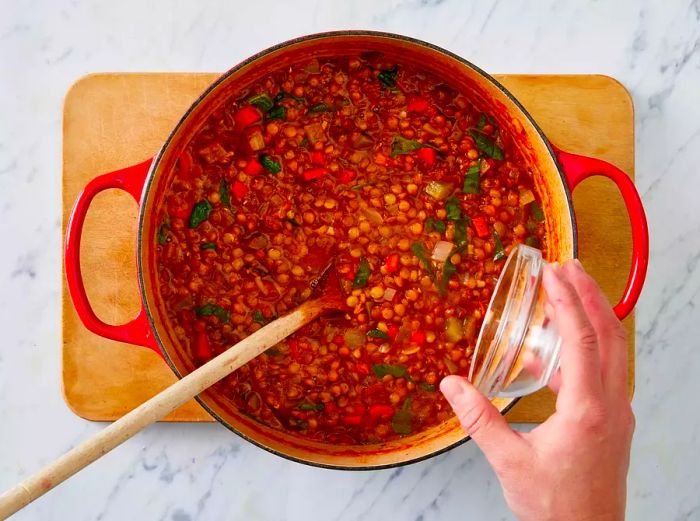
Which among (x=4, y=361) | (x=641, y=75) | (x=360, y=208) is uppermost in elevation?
(x=641, y=75)

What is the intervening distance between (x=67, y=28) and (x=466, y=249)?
67.9 inches

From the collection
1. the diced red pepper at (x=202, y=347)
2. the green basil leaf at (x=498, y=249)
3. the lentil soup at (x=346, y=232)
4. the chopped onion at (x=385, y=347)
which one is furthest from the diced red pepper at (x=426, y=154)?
the diced red pepper at (x=202, y=347)

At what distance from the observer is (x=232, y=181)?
2.60 m

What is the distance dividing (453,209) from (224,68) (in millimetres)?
1011

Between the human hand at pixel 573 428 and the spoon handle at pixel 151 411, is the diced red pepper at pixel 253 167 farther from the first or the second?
the human hand at pixel 573 428

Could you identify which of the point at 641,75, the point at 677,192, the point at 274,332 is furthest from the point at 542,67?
the point at 274,332

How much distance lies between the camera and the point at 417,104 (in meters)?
2.65

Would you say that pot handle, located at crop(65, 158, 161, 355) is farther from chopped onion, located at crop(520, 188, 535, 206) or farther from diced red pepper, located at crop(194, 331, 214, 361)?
chopped onion, located at crop(520, 188, 535, 206)

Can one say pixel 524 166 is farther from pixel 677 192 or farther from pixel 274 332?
pixel 274 332

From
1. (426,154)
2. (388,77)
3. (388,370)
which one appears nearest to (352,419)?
(388,370)

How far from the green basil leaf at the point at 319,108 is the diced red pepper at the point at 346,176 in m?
0.23

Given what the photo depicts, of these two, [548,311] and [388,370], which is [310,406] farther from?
[548,311]

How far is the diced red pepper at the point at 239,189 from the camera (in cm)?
259

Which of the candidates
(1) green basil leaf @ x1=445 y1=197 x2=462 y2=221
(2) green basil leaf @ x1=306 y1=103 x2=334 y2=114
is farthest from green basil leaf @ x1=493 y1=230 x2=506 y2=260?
(2) green basil leaf @ x1=306 y1=103 x2=334 y2=114
